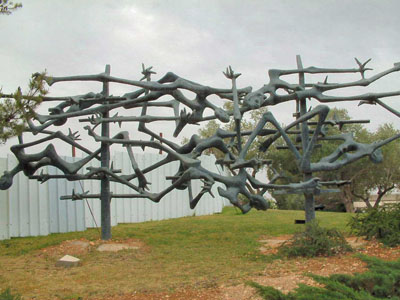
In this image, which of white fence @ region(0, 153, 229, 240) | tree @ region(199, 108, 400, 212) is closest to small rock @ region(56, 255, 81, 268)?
white fence @ region(0, 153, 229, 240)

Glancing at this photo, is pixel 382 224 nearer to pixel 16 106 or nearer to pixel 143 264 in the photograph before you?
pixel 143 264

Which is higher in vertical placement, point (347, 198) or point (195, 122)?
point (195, 122)

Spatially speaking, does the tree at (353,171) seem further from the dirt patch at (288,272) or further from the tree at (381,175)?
the dirt patch at (288,272)

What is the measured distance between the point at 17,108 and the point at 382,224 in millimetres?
6515

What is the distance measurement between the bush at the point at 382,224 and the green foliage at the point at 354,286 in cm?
429

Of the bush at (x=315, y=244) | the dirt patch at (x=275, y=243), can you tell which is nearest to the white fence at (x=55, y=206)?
the dirt patch at (x=275, y=243)

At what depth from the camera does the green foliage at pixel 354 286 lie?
2994 mm

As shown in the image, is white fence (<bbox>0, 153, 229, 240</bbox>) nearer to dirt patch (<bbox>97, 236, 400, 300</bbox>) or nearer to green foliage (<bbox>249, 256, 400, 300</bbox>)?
dirt patch (<bbox>97, 236, 400, 300</bbox>)

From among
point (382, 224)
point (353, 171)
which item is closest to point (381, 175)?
point (353, 171)

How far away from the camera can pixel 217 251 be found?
26.0 ft

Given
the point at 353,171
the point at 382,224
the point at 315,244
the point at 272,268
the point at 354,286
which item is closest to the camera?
the point at 354,286

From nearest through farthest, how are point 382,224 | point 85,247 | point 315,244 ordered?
point 315,244 → point 382,224 → point 85,247

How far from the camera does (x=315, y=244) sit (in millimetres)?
7039

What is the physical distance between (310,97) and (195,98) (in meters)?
2.52
